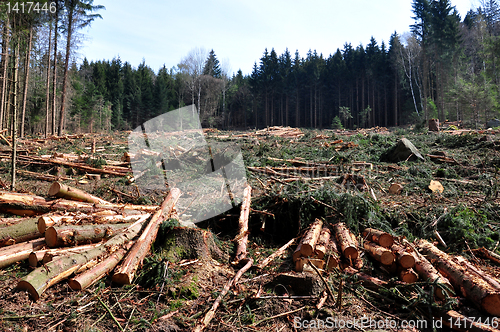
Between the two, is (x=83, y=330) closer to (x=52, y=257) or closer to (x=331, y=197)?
(x=52, y=257)

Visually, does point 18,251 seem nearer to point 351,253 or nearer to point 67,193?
point 67,193

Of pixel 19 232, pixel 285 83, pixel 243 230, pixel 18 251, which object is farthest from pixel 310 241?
pixel 285 83

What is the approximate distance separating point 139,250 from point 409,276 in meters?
3.55

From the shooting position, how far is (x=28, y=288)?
316 centimetres

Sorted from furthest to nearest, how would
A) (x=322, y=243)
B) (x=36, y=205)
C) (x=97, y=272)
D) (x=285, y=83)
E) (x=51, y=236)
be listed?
(x=285, y=83), (x=36, y=205), (x=322, y=243), (x=51, y=236), (x=97, y=272)

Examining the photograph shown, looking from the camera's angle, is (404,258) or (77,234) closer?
(404,258)

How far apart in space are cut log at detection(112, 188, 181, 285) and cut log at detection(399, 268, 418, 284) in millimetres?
3440

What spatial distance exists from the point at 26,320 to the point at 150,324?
47.5 inches

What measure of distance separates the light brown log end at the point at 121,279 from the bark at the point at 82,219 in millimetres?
1253

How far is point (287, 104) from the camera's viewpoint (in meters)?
53.2

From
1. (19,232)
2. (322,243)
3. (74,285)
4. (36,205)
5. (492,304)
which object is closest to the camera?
(492,304)

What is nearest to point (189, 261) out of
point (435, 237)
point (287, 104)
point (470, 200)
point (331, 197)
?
point (331, 197)

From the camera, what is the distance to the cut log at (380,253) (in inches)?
151

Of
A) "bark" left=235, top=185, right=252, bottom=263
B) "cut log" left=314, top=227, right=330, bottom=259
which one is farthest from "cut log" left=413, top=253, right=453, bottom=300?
"bark" left=235, top=185, right=252, bottom=263
